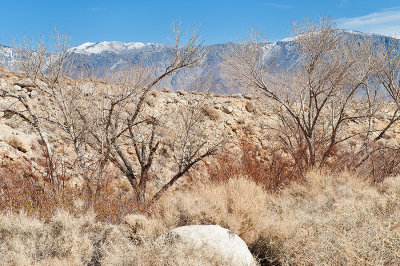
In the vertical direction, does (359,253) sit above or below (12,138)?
below

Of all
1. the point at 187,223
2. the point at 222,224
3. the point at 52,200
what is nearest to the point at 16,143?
the point at 52,200

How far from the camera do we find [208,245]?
3482 millimetres

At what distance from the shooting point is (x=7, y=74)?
1338cm

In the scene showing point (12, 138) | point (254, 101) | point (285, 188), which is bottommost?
point (285, 188)

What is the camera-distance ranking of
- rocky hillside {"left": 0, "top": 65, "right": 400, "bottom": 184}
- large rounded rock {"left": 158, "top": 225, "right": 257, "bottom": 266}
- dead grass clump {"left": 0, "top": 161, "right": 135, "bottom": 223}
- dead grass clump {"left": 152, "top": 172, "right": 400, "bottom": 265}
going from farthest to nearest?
1. rocky hillside {"left": 0, "top": 65, "right": 400, "bottom": 184}
2. dead grass clump {"left": 0, "top": 161, "right": 135, "bottom": 223}
3. large rounded rock {"left": 158, "top": 225, "right": 257, "bottom": 266}
4. dead grass clump {"left": 152, "top": 172, "right": 400, "bottom": 265}

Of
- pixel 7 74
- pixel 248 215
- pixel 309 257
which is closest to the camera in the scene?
pixel 309 257

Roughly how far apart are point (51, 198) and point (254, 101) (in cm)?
1518

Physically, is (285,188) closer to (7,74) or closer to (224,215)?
(224,215)

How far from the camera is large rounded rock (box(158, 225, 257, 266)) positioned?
3285 mm

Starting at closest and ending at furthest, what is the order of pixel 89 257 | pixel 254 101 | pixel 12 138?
pixel 89 257 → pixel 12 138 → pixel 254 101

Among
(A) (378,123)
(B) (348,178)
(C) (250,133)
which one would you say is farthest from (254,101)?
(B) (348,178)

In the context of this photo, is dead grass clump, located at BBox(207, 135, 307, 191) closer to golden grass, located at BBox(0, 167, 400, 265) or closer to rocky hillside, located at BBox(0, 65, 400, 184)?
golden grass, located at BBox(0, 167, 400, 265)

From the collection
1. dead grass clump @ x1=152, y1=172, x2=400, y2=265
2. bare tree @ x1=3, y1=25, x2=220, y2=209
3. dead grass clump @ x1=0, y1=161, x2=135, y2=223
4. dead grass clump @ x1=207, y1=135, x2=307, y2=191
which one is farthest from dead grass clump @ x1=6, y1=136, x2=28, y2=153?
dead grass clump @ x1=152, y1=172, x2=400, y2=265

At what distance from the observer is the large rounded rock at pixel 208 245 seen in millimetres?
3285
